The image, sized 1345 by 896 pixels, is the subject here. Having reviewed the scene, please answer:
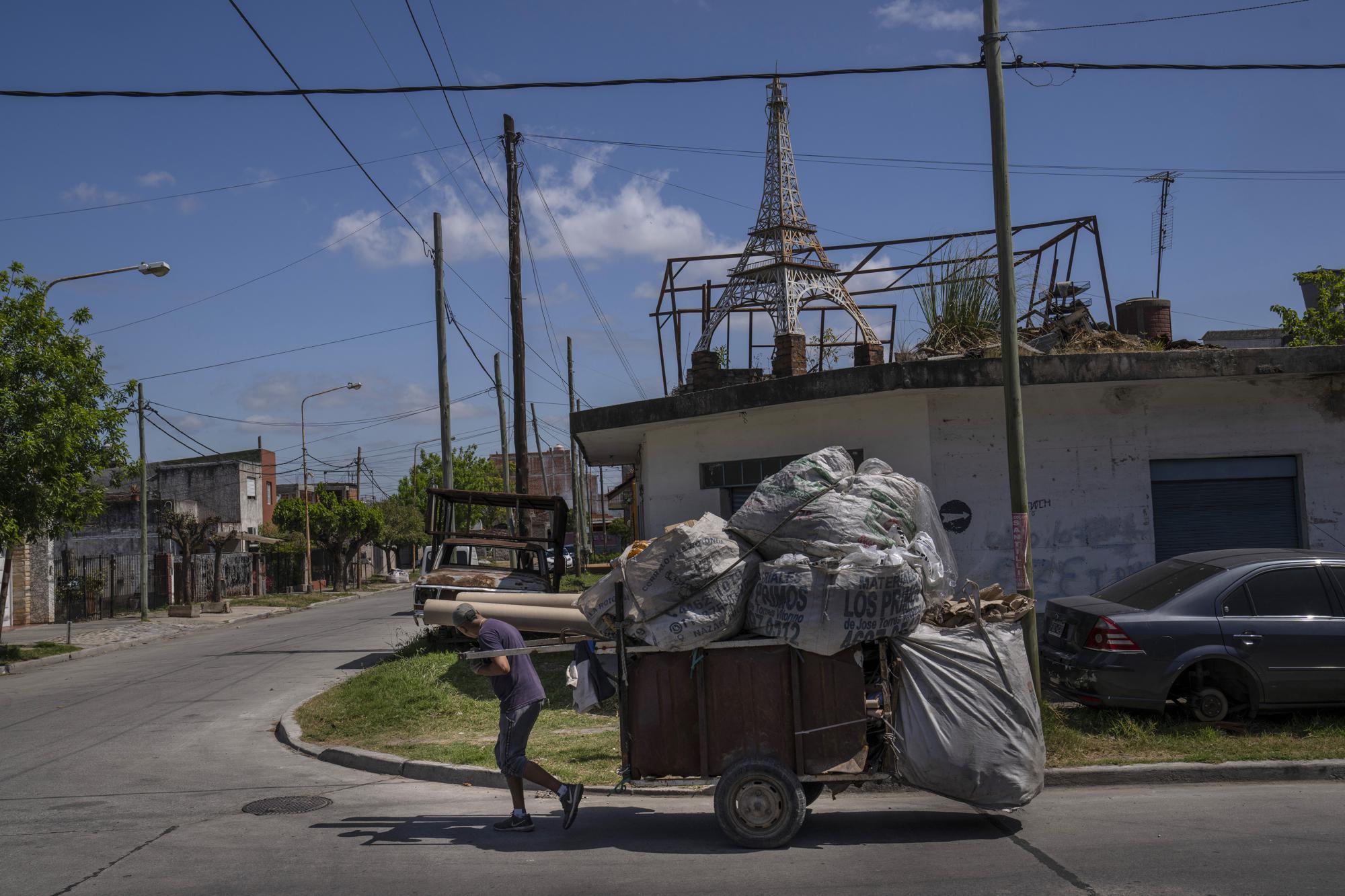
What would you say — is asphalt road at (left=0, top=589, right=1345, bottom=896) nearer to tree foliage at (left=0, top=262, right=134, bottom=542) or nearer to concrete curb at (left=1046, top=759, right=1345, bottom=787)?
concrete curb at (left=1046, top=759, right=1345, bottom=787)

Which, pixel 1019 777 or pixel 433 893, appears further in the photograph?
pixel 1019 777

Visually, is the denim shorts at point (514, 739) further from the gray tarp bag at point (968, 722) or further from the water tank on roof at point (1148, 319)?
the water tank on roof at point (1148, 319)

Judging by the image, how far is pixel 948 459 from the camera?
12594mm

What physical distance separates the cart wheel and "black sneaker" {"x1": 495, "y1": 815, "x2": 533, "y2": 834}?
146 centimetres

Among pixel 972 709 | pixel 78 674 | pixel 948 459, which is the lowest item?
pixel 78 674

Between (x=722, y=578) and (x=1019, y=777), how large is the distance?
2203mm

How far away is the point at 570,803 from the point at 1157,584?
5746 mm

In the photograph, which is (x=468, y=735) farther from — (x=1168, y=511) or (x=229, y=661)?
(x=229, y=661)

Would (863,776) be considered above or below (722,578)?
below

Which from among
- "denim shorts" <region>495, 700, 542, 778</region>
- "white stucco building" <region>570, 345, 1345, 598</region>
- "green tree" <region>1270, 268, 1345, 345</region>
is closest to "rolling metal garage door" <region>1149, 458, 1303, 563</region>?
"white stucco building" <region>570, 345, 1345, 598</region>

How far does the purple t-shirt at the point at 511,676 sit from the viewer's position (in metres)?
7.07

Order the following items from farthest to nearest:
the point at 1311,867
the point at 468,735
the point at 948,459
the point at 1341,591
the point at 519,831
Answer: the point at 948,459
the point at 468,735
the point at 1341,591
the point at 519,831
the point at 1311,867

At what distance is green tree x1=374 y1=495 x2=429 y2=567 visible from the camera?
2247 inches

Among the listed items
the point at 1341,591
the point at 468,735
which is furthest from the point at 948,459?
the point at 468,735
